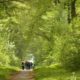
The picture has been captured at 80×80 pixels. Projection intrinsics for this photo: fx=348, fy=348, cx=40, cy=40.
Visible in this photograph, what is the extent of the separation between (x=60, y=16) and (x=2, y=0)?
16779 millimetres

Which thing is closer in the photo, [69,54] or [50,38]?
[69,54]

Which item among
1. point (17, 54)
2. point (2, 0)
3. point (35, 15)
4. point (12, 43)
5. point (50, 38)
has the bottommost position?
point (17, 54)

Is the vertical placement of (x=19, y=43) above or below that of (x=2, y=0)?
below

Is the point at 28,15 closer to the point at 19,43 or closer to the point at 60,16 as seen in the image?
the point at 60,16

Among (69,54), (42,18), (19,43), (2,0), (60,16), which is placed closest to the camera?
(2,0)

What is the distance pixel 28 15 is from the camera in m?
49.7

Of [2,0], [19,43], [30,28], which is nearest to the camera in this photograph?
[2,0]

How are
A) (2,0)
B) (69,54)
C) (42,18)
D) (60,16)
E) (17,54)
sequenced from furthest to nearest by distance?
1. (17,54)
2. (42,18)
3. (60,16)
4. (69,54)
5. (2,0)

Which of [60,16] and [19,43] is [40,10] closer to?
[60,16]

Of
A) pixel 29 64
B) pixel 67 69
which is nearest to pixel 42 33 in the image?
pixel 29 64

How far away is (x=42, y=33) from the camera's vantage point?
46594 mm

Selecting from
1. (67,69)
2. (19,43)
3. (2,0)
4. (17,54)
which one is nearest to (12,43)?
(19,43)

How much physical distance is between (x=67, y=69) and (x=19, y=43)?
4329cm

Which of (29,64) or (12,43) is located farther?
(12,43)
